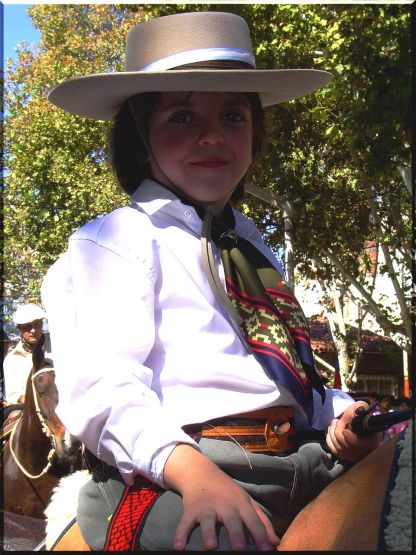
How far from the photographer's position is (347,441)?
1.61 m

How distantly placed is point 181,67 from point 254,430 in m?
0.94

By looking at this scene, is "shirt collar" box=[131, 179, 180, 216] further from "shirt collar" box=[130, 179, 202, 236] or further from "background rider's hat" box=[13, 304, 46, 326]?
"background rider's hat" box=[13, 304, 46, 326]

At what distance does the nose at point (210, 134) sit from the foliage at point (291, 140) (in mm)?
5334

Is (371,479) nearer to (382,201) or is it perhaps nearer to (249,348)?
(249,348)

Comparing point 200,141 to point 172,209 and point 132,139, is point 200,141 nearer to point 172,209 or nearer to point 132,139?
point 172,209

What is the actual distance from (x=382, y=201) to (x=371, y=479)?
12561 millimetres

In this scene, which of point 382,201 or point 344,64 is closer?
point 344,64

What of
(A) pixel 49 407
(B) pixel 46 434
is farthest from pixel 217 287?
(B) pixel 46 434

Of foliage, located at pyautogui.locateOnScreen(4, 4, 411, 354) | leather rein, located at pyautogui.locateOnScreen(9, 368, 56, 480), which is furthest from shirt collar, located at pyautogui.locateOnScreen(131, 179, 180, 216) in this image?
foliage, located at pyautogui.locateOnScreen(4, 4, 411, 354)

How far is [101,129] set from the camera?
16.3 m

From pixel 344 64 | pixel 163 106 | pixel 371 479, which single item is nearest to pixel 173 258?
pixel 163 106

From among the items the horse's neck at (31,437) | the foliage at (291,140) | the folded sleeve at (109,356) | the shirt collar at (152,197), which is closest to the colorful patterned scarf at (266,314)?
the shirt collar at (152,197)

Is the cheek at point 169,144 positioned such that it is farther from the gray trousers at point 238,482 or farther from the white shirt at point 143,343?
the gray trousers at point 238,482

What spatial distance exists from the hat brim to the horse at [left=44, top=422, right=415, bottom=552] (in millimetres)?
954
